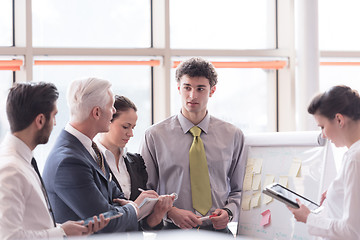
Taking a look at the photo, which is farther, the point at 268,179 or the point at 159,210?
the point at 268,179

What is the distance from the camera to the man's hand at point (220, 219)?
2834 millimetres

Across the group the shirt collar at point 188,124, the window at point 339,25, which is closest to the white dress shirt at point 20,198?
the shirt collar at point 188,124

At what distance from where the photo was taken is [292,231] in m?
2.66

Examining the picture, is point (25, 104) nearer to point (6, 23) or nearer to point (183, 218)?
point (183, 218)

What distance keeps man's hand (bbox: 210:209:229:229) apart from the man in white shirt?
101cm

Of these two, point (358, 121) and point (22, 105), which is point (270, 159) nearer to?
point (358, 121)

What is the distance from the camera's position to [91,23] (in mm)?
4367

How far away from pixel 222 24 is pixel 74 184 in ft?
9.62

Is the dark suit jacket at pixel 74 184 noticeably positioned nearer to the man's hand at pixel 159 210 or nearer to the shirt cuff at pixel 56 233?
the shirt cuff at pixel 56 233

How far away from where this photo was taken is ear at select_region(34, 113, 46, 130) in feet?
6.21

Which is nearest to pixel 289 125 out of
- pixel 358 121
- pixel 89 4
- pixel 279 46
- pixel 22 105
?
pixel 279 46

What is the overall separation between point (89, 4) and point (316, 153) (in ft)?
8.56

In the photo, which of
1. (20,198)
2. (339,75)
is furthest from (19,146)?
(339,75)

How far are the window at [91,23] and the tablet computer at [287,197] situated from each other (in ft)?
8.07
